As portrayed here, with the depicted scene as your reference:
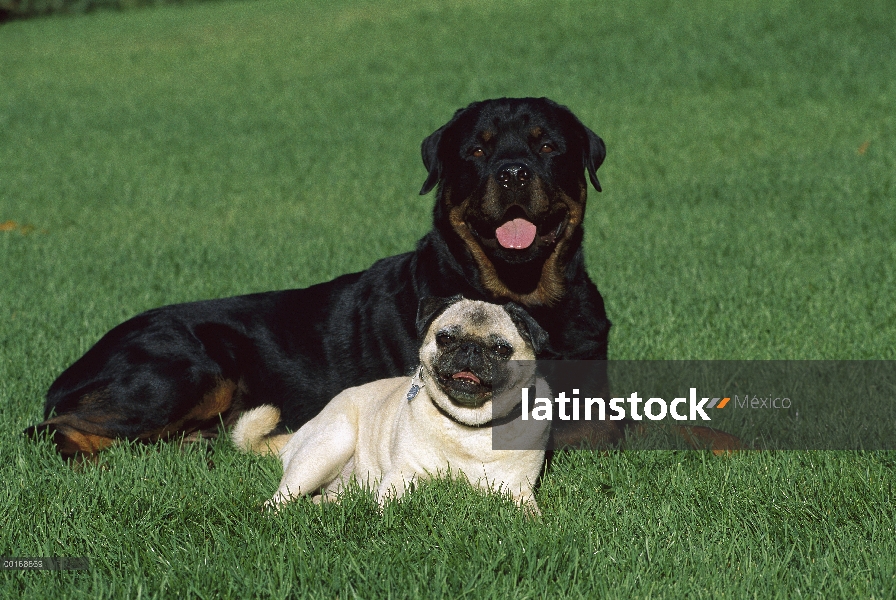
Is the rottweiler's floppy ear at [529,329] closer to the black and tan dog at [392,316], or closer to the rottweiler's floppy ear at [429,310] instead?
the rottweiler's floppy ear at [429,310]

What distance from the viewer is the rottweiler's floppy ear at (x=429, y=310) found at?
4.02 m

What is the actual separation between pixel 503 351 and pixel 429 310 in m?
0.43

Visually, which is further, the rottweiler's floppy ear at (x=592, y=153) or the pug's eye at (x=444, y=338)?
the rottweiler's floppy ear at (x=592, y=153)

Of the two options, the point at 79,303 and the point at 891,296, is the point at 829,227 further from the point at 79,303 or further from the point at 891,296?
the point at 79,303

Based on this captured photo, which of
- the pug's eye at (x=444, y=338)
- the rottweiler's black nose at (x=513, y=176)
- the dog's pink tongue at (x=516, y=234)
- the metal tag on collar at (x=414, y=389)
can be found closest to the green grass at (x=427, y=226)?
the metal tag on collar at (x=414, y=389)

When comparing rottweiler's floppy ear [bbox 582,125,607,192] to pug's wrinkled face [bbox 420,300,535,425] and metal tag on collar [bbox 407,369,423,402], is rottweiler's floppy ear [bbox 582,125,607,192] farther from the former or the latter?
metal tag on collar [bbox 407,369,423,402]

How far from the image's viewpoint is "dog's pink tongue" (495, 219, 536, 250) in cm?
467

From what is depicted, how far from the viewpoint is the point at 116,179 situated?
47.1 ft

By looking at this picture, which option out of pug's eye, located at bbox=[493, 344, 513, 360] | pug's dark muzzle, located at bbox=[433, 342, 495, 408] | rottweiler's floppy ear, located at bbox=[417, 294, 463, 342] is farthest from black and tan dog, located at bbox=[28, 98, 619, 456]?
pug's dark muzzle, located at bbox=[433, 342, 495, 408]

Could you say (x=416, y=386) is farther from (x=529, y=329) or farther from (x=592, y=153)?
(x=592, y=153)

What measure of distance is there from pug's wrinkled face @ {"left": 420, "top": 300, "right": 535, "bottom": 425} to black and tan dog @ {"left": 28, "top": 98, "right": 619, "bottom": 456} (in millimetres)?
819

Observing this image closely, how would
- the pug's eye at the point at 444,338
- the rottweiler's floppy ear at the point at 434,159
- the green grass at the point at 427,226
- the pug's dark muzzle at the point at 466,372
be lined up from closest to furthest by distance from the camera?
the green grass at the point at 427,226
the pug's dark muzzle at the point at 466,372
the pug's eye at the point at 444,338
the rottweiler's floppy ear at the point at 434,159

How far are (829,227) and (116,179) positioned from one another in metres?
10.1

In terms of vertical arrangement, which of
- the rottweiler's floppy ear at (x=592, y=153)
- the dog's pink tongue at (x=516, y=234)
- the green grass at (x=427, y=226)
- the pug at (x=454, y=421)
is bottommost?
the green grass at (x=427, y=226)
